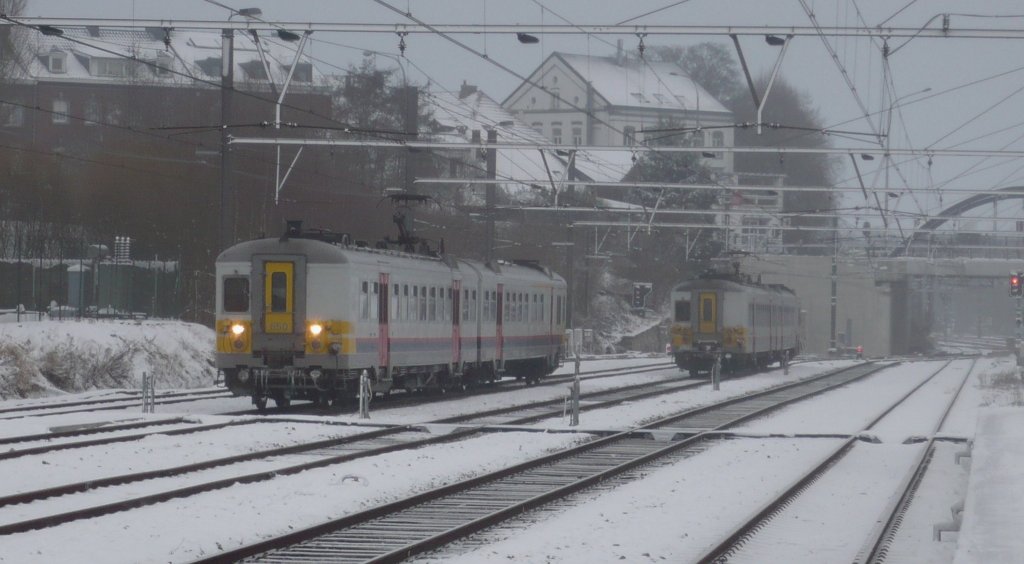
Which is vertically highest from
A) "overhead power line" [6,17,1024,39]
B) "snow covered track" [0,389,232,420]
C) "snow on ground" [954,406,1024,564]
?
"overhead power line" [6,17,1024,39]

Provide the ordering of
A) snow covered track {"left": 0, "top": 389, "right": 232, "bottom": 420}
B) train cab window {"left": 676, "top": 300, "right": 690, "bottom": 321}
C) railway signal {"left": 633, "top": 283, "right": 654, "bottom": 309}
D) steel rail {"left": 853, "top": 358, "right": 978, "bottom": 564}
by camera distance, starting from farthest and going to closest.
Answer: railway signal {"left": 633, "top": 283, "right": 654, "bottom": 309}
train cab window {"left": 676, "top": 300, "right": 690, "bottom": 321}
snow covered track {"left": 0, "top": 389, "right": 232, "bottom": 420}
steel rail {"left": 853, "top": 358, "right": 978, "bottom": 564}

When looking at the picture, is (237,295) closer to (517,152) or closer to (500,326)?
→ (500,326)

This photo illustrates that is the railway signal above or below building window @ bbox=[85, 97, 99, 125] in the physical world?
below

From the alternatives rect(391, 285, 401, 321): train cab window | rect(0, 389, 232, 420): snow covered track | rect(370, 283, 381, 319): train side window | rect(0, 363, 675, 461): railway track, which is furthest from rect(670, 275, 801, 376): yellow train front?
rect(0, 363, 675, 461): railway track

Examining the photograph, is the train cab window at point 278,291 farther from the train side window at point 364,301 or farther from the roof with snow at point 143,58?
the roof with snow at point 143,58

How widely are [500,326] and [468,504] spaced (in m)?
20.6

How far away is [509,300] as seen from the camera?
117 feet

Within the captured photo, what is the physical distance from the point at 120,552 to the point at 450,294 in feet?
67.1

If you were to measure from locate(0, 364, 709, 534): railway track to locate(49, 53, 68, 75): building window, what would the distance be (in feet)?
197

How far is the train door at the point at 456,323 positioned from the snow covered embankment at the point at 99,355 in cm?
712

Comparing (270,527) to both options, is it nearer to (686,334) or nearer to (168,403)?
(168,403)

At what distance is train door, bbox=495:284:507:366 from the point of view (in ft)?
114

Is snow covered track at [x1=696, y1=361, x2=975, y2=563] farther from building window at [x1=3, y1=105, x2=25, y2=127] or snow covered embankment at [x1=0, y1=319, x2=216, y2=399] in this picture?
building window at [x1=3, y1=105, x2=25, y2=127]

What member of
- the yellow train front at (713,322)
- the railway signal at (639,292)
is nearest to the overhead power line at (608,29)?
the yellow train front at (713,322)
